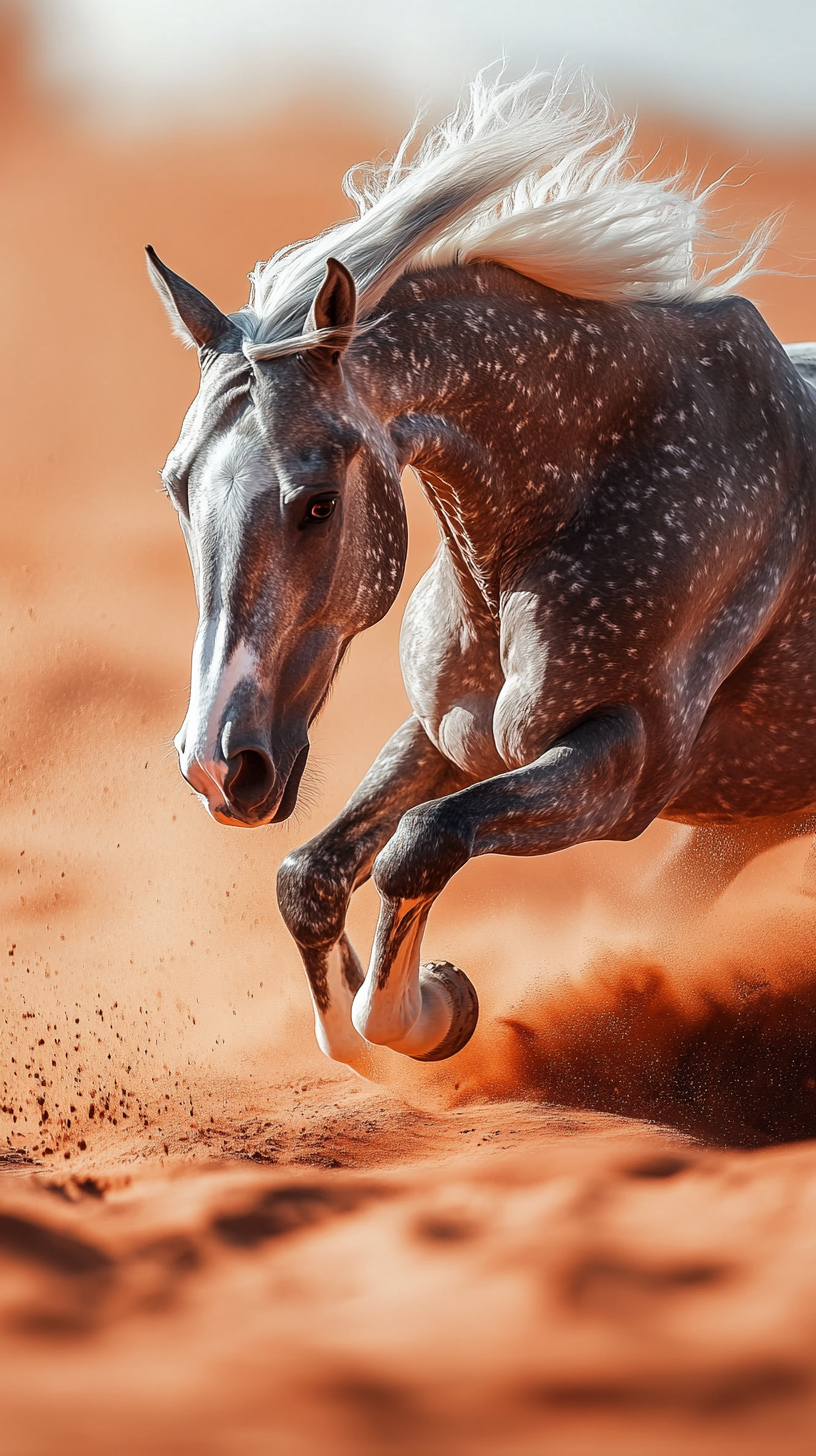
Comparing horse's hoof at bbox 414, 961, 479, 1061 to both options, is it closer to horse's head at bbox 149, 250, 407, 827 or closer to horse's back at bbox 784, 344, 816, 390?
horse's head at bbox 149, 250, 407, 827

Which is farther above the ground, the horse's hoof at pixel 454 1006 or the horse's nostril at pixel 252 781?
the horse's nostril at pixel 252 781

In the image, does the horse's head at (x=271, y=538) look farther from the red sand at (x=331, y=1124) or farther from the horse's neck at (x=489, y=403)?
the red sand at (x=331, y=1124)

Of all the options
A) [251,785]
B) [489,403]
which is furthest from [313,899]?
[489,403]

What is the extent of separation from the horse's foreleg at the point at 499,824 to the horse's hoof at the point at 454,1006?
11.5 inches

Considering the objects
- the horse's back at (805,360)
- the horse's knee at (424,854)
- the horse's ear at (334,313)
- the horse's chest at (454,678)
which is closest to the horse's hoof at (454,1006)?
the horse's chest at (454,678)

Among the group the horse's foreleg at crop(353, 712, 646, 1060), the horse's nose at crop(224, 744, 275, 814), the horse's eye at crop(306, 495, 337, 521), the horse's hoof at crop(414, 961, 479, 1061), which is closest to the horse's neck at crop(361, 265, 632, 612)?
the horse's eye at crop(306, 495, 337, 521)

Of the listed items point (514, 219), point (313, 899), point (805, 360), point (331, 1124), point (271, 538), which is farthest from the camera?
point (805, 360)

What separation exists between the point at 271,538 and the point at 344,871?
→ 964 mm

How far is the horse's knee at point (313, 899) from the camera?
105 inches

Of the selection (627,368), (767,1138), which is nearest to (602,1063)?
(767,1138)

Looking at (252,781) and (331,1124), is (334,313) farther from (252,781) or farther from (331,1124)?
(331,1124)

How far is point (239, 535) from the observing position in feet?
6.43

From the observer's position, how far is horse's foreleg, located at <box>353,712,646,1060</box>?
2338mm

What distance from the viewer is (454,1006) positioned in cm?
290
